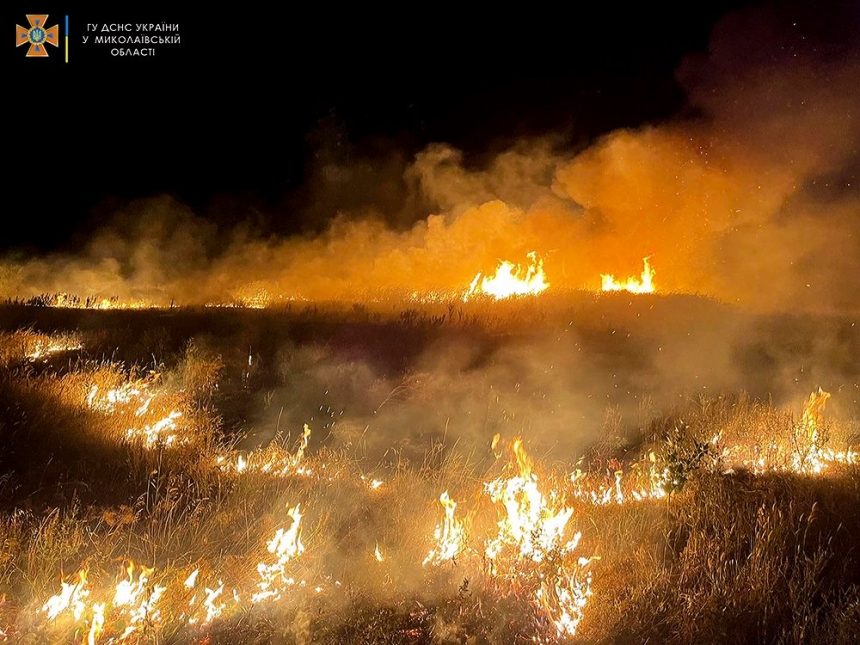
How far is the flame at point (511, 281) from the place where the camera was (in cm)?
1305

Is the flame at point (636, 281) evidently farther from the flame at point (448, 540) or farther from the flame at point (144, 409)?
the flame at point (448, 540)

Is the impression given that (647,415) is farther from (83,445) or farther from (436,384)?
(83,445)

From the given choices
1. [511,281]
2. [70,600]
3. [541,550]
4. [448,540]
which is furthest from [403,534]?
[511,281]

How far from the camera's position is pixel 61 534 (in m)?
3.89

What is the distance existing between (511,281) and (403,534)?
375 inches

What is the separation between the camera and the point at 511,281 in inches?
529

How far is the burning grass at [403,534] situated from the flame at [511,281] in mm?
6288

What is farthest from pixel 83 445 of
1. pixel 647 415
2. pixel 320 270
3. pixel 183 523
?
pixel 320 270

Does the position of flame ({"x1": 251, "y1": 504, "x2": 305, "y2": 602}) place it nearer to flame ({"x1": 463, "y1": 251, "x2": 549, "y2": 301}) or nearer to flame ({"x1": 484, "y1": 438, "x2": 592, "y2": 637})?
flame ({"x1": 484, "y1": 438, "x2": 592, "y2": 637})

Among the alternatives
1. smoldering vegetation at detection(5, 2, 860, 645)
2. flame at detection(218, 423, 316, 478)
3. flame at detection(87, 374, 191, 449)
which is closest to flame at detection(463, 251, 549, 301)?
smoldering vegetation at detection(5, 2, 860, 645)

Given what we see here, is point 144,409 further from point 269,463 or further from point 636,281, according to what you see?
point 636,281

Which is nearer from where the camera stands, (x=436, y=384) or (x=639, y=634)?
(x=639, y=634)

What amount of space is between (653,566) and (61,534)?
416 centimetres

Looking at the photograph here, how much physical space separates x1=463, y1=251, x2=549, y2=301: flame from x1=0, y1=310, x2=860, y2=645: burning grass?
20.6ft
